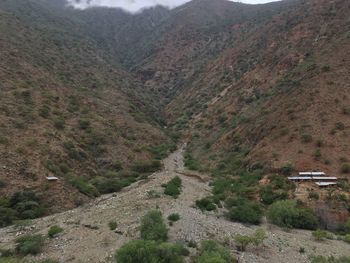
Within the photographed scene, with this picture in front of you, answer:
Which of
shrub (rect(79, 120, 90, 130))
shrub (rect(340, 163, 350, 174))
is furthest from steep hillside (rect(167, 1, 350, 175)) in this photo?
shrub (rect(79, 120, 90, 130))

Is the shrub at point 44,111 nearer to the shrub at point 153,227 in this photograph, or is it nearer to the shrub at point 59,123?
the shrub at point 59,123

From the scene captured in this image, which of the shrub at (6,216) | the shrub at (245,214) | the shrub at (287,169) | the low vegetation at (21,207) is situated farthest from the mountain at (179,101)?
the shrub at (245,214)

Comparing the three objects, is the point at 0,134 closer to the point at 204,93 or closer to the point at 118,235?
the point at 118,235

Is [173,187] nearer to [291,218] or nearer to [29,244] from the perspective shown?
[291,218]

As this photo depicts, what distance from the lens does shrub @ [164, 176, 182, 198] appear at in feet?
109

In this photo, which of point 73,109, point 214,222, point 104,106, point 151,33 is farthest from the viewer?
point 151,33

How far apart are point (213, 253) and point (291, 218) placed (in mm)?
10990

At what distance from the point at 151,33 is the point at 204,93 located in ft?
205

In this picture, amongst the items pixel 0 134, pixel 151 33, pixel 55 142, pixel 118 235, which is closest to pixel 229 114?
pixel 55 142

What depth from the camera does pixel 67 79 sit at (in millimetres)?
66750

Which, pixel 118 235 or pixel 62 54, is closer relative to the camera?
pixel 118 235

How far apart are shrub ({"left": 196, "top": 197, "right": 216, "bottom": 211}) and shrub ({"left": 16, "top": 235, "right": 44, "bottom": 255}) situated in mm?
12030

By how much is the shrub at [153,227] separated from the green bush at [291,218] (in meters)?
9.06

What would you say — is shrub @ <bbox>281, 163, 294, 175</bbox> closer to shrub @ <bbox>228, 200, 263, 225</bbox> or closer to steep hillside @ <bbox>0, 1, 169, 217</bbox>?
shrub @ <bbox>228, 200, 263, 225</bbox>
